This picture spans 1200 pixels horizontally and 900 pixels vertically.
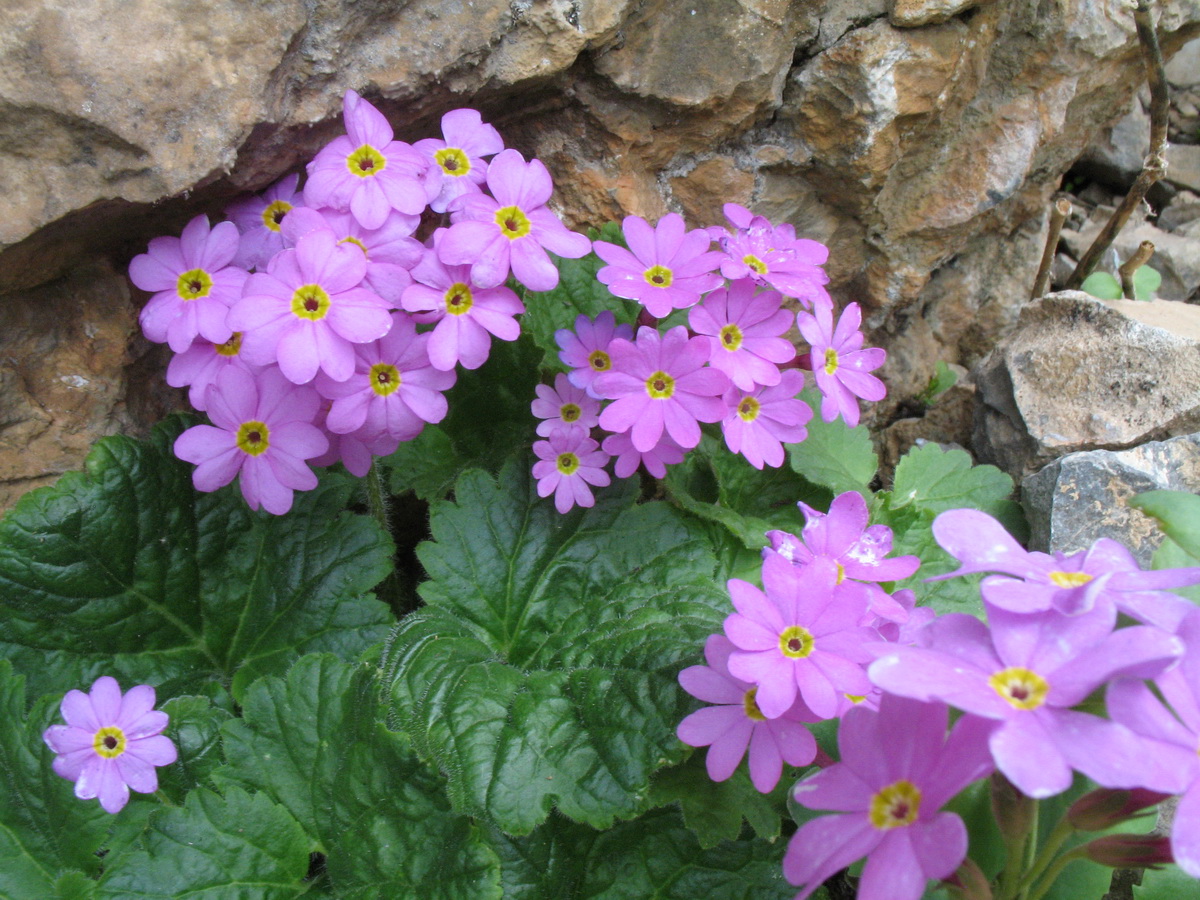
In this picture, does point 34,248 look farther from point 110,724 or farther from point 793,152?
point 793,152

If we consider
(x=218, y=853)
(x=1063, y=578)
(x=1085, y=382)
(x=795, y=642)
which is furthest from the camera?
(x=1085, y=382)

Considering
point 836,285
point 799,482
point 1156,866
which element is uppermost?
point 1156,866

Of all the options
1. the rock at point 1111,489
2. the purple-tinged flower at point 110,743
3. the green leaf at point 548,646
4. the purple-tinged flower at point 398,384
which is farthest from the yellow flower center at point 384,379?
the rock at point 1111,489

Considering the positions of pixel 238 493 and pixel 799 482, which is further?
pixel 799 482

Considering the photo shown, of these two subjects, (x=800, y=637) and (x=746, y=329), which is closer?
(x=800, y=637)

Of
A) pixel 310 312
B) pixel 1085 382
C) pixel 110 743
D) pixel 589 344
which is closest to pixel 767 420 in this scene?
pixel 589 344

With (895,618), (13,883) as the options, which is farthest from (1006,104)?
(13,883)

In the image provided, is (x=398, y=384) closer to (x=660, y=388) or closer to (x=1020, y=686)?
(x=660, y=388)
